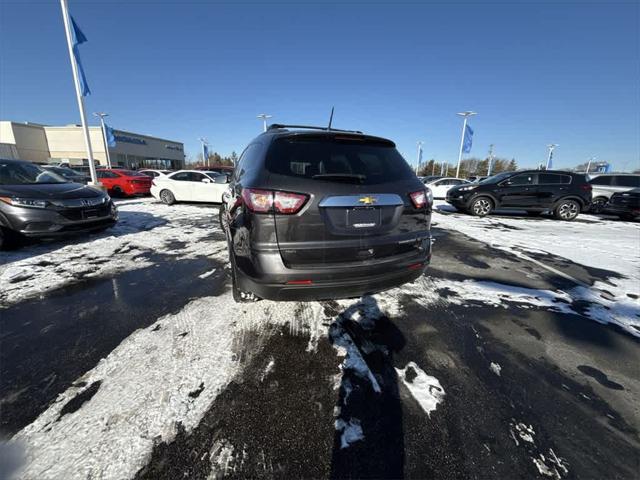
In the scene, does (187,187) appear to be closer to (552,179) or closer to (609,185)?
(552,179)

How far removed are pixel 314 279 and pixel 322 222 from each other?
45 cm

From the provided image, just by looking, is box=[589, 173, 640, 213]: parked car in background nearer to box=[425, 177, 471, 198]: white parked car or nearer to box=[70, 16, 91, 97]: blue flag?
box=[425, 177, 471, 198]: white parked car

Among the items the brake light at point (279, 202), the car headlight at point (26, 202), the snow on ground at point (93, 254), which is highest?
the brake light at point (279, 202)

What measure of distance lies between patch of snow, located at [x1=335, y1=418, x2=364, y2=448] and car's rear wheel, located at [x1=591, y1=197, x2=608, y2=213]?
15.2 meters

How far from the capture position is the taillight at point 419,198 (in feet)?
7.70

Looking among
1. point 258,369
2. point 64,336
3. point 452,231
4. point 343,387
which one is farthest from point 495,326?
point 452,231

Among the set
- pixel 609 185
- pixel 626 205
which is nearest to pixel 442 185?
pixel 609 185

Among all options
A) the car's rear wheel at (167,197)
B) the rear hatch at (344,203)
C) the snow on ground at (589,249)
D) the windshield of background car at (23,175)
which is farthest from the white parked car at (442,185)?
the windshield of background car at (23,175)

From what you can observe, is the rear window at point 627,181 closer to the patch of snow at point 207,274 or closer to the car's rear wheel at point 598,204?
the car's rear wheel at point 598,204

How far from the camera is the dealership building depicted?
45.3 metres

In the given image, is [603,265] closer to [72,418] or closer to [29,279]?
[72,418]

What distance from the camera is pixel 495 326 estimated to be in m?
2.62

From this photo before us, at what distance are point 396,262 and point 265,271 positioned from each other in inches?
44.2

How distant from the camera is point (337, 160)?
7.59 ft
